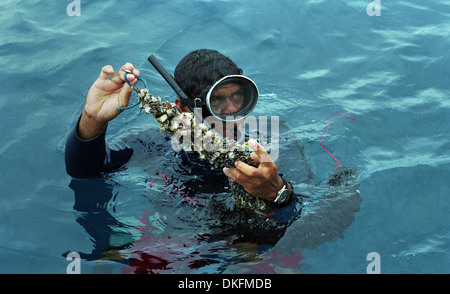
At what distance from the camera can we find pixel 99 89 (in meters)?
2.67

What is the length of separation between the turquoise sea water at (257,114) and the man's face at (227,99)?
2.37 ft

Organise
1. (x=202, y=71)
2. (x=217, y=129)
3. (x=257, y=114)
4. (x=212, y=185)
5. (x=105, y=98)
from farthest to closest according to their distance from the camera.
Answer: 1. (x=257, y=114)
2. (x=212, y=185)
3. (x=202, y=71)
4. (x=217, y=129)
5. (x=105, y=98)

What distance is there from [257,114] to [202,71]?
1677 mm

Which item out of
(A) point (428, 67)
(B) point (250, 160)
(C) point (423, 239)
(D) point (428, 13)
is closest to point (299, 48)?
(A) point (428, 67)

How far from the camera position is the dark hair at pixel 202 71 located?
9.64 ft

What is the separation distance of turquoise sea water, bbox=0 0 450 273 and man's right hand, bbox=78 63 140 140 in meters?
0.57

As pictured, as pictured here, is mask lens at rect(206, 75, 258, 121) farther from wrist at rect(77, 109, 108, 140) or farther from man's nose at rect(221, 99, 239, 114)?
wrist at rect(77, 109, 108, 140)

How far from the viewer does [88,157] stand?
2871mm

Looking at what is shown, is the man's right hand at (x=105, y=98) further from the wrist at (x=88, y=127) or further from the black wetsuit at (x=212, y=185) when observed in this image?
the black wetsuit at (x=212, y=185)

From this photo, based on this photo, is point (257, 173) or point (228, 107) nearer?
point (257, 173)

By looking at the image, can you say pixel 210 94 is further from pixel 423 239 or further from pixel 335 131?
pixel 335 131

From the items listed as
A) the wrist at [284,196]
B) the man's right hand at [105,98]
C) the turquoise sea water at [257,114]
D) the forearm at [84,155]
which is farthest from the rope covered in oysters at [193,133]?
the turquoise sea water at [257,114]

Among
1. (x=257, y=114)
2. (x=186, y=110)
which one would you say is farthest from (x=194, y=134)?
(x=257, y=114)

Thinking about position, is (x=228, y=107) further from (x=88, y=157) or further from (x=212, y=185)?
(x=88, y=157)
